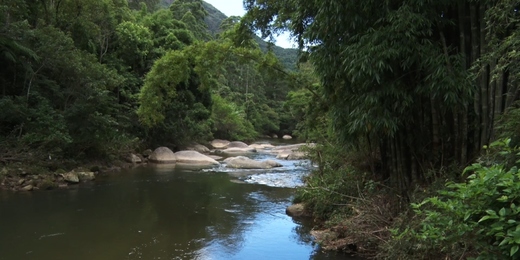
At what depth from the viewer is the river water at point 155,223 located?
6.01 meters

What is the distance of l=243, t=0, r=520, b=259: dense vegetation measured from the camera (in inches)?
154

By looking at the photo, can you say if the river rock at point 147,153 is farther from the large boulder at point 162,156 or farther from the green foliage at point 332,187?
the green foliage at point 332,187

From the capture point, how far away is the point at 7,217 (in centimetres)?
779

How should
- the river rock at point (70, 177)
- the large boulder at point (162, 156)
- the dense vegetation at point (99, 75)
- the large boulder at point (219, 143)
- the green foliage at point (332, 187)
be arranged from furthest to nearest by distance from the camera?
1. the large boulder at point (219, 143)
2. the large boulder at point (162, 156)
3. the river rock at point (70, 177)
4. the dense vegetation at point (99, 75)
5. the green foliage at point (332, 187)

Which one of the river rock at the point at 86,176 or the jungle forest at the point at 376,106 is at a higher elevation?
the jungle forest at the point at 376,106

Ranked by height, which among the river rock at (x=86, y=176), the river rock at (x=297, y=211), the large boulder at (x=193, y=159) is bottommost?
the river rock at (x=297, y=211)

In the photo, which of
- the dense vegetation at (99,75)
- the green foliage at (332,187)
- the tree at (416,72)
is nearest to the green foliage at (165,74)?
the dense vegetation at (99,75)

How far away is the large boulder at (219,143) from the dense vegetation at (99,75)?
14.0 feet

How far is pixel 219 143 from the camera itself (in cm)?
2845

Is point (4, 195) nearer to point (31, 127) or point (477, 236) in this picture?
point (31, 127)

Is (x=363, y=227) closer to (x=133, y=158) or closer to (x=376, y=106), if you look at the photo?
(x=376, y=106)

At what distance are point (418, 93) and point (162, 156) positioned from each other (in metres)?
15.7

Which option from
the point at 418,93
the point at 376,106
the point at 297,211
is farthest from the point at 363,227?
the point at 297,211

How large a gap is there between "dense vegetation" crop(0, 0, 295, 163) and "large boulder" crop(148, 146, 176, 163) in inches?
37.8
